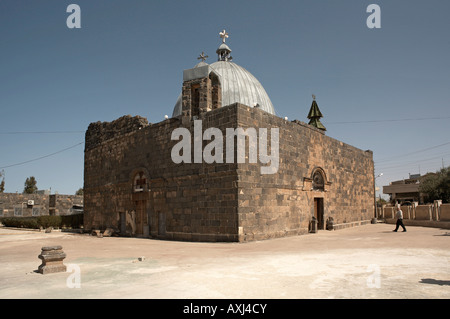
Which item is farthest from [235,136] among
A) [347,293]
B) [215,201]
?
[347,293]

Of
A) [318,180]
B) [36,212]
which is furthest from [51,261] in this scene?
[36,212]

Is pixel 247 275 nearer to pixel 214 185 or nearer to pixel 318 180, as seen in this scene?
pixel 214 185

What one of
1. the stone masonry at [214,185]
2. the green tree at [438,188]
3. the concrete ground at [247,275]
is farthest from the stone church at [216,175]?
the green tree at [438,188]

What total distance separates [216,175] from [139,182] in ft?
19.3

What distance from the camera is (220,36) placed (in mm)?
25734

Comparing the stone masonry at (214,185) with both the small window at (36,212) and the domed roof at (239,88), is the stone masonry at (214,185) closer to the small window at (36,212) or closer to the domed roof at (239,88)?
the domed roof at (239,88)

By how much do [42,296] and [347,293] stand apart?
454cm

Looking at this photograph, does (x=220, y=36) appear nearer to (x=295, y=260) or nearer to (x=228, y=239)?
(x=228, y=239)

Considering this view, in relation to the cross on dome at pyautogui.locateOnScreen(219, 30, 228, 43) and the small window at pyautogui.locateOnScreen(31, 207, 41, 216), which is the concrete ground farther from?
the small window at pyautogui.locateOnScreen(31, 207, 41, 216)

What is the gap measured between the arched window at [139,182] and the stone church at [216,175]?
5cm

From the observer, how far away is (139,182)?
1694 cm

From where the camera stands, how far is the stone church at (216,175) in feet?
40.8
